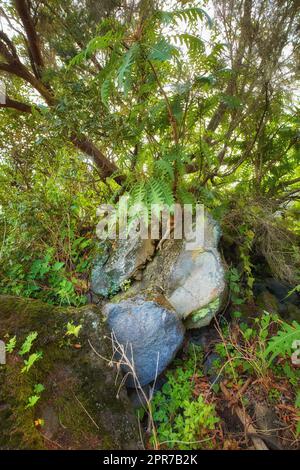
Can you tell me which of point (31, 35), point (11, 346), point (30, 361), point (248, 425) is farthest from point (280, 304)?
point (31, 35)

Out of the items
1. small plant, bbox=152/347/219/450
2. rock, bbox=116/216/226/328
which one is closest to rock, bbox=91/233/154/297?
rock, bbox=116/216/226/328

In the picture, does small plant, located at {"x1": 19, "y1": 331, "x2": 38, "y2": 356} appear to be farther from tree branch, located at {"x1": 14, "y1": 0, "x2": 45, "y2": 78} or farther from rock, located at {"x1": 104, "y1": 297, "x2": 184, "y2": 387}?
tree branch, located at {"x1": 14, "y1": 0, "x2": 45, "y2": 78}

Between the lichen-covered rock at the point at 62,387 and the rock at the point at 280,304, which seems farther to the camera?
the rock at the point at 280,304

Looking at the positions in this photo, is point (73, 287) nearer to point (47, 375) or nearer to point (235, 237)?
point (47, 375)

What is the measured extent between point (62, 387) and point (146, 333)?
0.81 m

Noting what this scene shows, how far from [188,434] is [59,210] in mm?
2632

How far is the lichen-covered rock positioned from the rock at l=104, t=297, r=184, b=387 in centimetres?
18

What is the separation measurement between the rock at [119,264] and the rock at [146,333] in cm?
45

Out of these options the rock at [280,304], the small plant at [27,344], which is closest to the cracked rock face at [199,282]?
the rock at [280,304]

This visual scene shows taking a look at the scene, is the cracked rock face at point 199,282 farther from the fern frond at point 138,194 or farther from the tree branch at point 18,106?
the tree branch at point 18,106

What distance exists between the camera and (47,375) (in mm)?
1959

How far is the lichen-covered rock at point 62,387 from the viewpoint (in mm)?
1678

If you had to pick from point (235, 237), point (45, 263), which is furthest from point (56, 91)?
point (235, 237)

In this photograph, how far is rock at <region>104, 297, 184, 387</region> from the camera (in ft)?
7.48
